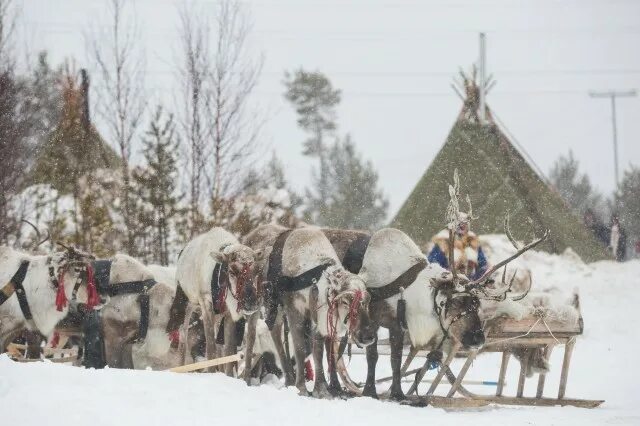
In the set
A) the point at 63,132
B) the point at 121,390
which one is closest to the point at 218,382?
the point at 121,390

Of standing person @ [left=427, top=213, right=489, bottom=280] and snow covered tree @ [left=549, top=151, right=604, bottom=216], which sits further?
snow covered tree @ [left=549, top=151, right=604, bottom=216]

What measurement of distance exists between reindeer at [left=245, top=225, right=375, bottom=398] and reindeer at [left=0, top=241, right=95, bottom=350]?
2249 mm

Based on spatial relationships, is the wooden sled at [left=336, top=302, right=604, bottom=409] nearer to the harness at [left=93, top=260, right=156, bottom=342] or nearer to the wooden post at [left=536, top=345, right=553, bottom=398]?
the wooden post at [left=536, top=345, right=553, bottom=398]

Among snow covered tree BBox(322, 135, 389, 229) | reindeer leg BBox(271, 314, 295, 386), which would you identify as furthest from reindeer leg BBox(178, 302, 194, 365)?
snow covered tree BBox(322, 135, 389, 229)

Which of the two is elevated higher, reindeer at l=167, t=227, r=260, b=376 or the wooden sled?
reindeer at l=167, t=227, r=260, b=376

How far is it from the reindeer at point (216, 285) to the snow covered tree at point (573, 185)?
48156 millimetres

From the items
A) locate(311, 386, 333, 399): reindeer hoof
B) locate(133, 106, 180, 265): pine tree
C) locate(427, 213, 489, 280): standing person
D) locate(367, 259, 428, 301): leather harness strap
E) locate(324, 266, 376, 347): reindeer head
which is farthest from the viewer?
locate(133, 106, 180, 265): pine tree

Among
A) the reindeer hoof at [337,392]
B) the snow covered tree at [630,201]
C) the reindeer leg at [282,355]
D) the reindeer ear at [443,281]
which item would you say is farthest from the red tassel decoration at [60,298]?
the snow covered tree at [630,201]

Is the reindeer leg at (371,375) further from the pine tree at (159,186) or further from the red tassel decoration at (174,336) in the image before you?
the pine tree at (159,186)

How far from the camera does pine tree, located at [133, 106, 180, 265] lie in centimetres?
1819

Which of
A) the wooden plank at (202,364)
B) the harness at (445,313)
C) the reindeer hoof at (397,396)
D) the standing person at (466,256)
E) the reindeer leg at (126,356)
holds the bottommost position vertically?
the reindeer hoof at (397,396)

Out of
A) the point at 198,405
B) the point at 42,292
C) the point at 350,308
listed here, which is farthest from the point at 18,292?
the point at 198,405

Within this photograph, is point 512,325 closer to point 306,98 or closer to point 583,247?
point 583,247

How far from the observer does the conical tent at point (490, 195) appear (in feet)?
75.5
